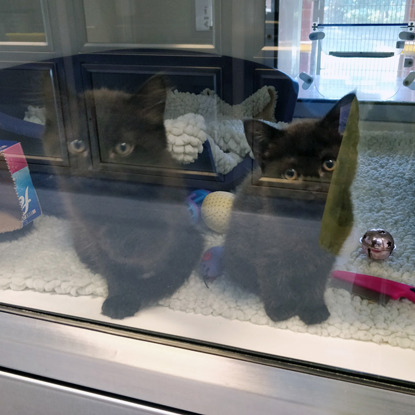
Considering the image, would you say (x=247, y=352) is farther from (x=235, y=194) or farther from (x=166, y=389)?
(x=235, y=194)

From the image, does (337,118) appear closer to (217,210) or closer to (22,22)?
(217,210)

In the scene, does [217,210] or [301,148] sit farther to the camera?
[217,210]

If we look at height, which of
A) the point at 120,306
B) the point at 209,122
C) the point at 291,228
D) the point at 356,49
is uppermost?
the point at 356,49

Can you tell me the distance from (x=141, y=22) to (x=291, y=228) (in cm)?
49

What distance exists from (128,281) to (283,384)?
299 mm

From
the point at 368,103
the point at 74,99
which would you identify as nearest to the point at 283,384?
the point at 368,103

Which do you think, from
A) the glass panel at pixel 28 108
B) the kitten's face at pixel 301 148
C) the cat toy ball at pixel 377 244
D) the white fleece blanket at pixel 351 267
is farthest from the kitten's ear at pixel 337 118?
the glass panel at pixel 28 108

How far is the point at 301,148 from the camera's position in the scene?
25.8 inches

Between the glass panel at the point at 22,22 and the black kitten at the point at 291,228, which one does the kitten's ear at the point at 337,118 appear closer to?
the black kitten at the point at 291,228

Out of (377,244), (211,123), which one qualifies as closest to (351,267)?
(377,244)

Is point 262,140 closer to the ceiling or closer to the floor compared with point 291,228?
closer to the ceiling

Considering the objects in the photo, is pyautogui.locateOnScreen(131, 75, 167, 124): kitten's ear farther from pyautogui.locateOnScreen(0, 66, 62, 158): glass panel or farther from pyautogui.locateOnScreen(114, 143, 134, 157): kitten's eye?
pyautogui.locateOnScreen(0, 66, 62, 158): glass panel

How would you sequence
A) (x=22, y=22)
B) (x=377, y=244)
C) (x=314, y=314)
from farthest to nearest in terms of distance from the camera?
(x=22, y=22)
(x=377, y=244)
(x=314, y=314)

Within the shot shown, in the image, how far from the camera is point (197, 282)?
72cm
